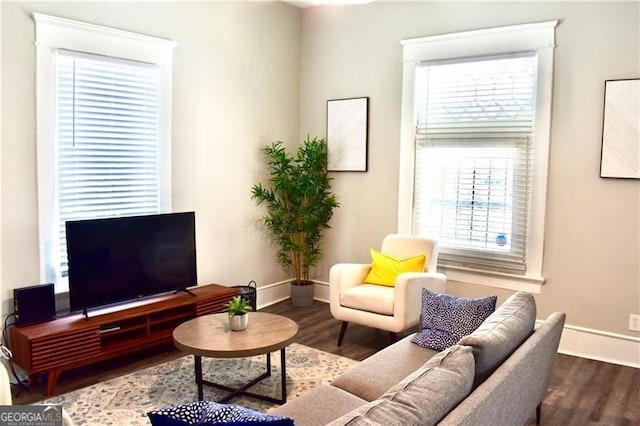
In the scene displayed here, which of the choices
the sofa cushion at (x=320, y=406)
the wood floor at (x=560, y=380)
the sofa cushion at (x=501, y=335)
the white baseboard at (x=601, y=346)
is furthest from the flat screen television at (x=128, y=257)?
the white baseboard at (x=601, y=346)

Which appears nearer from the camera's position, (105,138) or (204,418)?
(204,418)

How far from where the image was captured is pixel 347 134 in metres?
5.22

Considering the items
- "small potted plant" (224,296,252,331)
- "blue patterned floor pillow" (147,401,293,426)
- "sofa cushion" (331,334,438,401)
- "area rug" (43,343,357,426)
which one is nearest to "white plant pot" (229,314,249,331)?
"small potted plant" (224,296,252,331)

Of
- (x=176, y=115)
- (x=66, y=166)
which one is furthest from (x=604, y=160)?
(x=66, y=166)

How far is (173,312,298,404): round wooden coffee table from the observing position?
2891mm

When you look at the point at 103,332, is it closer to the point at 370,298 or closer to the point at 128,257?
the point at 128,257

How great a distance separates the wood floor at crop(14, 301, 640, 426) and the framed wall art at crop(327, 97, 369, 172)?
1.63 metres

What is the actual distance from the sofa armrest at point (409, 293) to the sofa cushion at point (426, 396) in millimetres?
1820

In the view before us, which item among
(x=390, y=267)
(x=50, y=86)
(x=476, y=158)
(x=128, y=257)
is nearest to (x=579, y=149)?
(x=476, y=158)

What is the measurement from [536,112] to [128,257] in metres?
3.29

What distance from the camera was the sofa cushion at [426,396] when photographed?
150 centimetres

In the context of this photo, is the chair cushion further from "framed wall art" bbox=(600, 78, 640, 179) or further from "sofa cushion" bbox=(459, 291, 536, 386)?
"framed wall art" bbox=(600, 78, 640, 179)

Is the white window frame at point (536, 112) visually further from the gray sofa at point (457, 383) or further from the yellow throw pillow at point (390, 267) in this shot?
the gray sofa at point (457, 383)

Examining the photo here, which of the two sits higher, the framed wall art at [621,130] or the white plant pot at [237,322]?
the framed wall art at [621,130]
